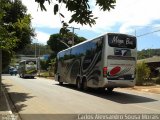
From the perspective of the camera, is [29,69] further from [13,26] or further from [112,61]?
[112,61]

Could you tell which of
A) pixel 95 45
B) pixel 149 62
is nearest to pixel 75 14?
pixel 95 45

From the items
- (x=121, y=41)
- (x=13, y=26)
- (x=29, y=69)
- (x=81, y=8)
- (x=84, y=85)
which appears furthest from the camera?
(x=29, y=69)

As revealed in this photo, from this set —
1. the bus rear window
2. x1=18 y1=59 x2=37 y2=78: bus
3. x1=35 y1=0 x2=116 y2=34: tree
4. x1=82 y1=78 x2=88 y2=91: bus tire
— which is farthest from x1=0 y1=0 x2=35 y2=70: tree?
x1=18 y1=59 x2=37 y2=78: bus

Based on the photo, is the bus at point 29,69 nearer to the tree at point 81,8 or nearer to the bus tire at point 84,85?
the bus tire at point 84,85

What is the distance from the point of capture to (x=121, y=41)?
2194cm

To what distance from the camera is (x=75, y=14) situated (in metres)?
6.88

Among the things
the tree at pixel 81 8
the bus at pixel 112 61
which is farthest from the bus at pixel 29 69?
the tree at pixel 81 8

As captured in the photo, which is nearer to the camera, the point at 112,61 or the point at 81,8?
the point at 81,8

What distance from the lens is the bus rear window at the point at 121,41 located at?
2163cm

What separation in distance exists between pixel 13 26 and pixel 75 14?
14.8 metres

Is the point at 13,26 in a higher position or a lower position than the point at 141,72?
higher

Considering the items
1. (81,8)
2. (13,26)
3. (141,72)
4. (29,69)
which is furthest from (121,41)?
(29,69)

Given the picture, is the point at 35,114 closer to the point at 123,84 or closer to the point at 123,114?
the point at 123,114

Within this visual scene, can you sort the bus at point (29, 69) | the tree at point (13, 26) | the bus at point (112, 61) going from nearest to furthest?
the tree at point (13, 26)
the bus at point (112, 61)
the bus at point (29, 69)
